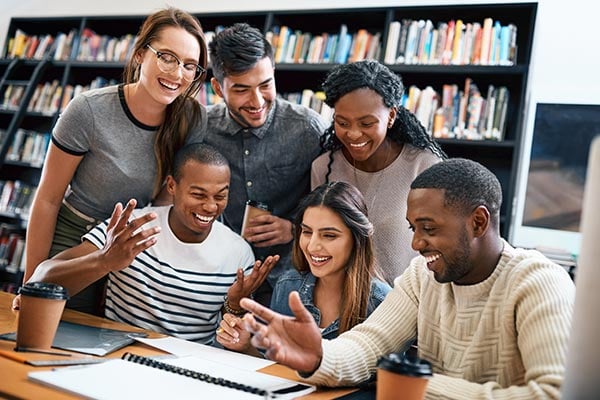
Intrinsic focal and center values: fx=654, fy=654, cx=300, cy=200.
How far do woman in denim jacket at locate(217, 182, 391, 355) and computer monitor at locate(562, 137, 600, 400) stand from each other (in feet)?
3.08

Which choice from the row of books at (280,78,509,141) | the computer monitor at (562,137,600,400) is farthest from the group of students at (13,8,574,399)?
the row of books at (280,78,509,141)

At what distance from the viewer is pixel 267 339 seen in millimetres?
1208

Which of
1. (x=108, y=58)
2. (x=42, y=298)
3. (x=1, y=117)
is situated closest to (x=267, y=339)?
(x=42, y=298)

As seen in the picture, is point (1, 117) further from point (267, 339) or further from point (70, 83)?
point (267, 339)

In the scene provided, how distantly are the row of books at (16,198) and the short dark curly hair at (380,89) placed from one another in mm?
3485

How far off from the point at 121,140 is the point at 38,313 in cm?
90

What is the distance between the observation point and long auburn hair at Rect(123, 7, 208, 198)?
2.09m

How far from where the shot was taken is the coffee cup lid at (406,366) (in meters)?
1.09

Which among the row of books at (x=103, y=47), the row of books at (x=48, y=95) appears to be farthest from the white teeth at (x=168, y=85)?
the row of books at (x=48, y=95)

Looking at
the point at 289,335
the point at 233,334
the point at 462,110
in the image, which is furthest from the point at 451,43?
the point at 289,335

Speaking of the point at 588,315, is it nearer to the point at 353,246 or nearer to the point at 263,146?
the point at 353,246

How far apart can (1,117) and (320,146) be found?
3993mm

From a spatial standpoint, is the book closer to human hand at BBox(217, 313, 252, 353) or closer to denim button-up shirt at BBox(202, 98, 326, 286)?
human hand at BBox(217, 313, 252, 353)

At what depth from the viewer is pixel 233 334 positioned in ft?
5.33
